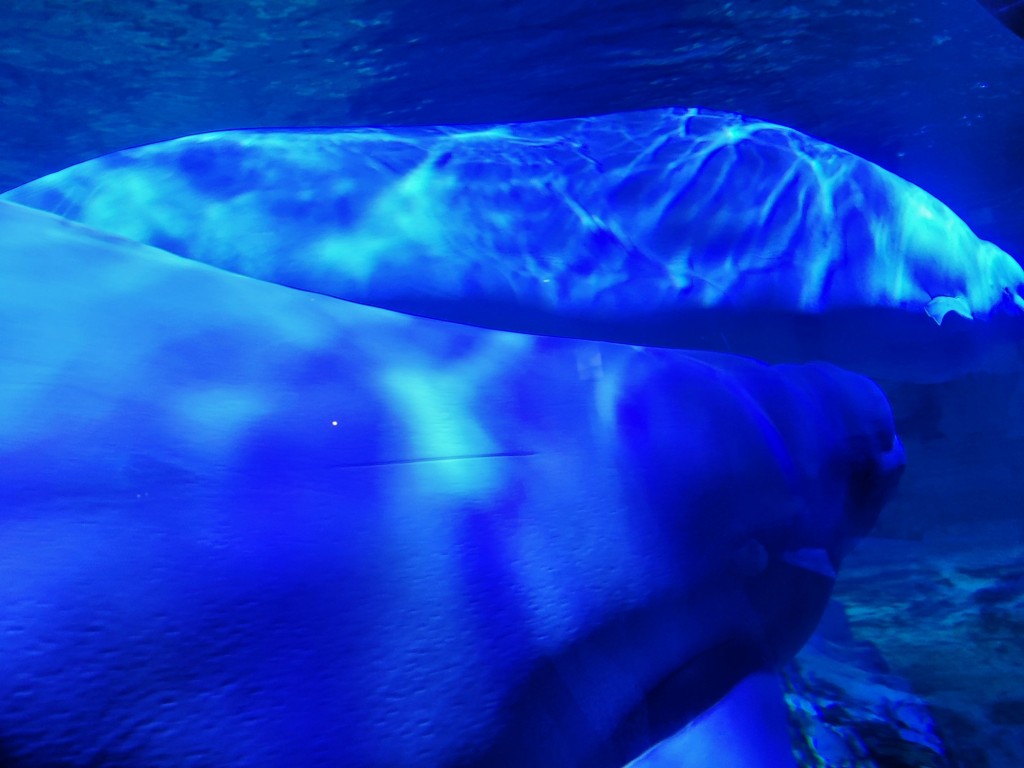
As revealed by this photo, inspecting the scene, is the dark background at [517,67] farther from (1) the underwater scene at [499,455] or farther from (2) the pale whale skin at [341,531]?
(2) the pale whale skin at [341,531]

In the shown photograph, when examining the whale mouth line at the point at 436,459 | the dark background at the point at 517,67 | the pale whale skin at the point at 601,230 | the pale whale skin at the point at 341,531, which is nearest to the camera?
the pale whale skin at the point at 341,531

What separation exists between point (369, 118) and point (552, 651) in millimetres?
9016

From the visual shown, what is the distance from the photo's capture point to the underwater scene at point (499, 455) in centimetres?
115

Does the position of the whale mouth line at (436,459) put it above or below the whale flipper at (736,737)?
above

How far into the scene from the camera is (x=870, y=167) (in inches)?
171

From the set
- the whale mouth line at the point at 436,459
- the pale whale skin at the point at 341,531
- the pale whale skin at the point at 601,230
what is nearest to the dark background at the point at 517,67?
the pale whale skin at the point at 601,230

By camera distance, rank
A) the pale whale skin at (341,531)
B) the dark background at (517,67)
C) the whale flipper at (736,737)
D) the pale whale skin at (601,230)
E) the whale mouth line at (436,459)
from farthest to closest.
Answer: the dark background at (517,67), the pale whale skin at (601,230), the whale flipper at (736,737), the whale mouth line at (436,459), the pale whale skin at (341,531)

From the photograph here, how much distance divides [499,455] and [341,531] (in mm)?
379

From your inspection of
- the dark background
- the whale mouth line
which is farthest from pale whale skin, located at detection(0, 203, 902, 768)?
the dark background

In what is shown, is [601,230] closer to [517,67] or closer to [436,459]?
[436,459]

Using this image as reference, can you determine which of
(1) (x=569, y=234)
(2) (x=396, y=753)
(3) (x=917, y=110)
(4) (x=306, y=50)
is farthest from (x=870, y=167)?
(4) (x=306, y=50)

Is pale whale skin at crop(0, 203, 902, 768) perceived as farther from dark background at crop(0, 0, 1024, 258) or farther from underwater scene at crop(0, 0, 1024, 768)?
dark background at crop(0, 0, 1024, 258)

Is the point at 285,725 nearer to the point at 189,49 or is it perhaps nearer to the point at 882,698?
the point at 882,698

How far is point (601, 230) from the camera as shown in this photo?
11.8 feet
